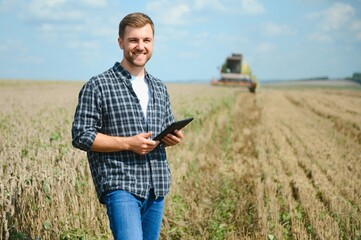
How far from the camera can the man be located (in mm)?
2791

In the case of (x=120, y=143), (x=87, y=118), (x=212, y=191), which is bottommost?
(x=212, y=191)

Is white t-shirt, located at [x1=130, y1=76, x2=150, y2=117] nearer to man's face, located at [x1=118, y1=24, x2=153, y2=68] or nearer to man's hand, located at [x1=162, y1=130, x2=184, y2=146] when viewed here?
man's face, located at [x1=118, y1=24, x2=153, y2=68]

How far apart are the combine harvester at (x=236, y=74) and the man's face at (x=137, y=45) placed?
35.7m

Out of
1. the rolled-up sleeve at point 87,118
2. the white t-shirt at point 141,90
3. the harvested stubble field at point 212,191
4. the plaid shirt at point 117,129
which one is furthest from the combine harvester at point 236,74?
the rolled-up sleeve at point 87,118

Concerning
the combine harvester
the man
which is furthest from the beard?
the combine harvester

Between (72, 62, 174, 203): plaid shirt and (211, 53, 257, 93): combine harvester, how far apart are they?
3574cm

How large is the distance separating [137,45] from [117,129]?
59cm

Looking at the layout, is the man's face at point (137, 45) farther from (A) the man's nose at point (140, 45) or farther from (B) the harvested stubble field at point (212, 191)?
(B) the harvested stubble field at point (212, 191)

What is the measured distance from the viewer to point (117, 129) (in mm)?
2930

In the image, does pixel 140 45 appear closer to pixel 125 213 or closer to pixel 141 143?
pixel 141 143

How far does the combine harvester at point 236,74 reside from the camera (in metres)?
38.9

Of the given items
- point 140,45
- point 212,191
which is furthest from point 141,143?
point 212,191

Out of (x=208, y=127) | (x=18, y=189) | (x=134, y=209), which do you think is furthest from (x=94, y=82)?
(x=208, y=127)

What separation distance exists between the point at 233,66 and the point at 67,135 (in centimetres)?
3403
